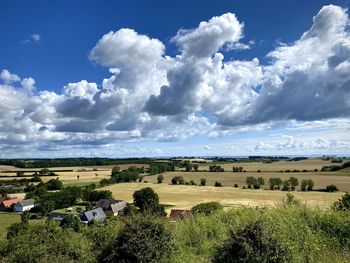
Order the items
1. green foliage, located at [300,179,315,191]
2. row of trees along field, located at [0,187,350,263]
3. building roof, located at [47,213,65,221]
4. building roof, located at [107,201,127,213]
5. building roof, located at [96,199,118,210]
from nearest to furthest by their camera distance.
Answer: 1. row of trees along field, located at [0,187,350,263]
2. building roof, located at [47,213,65,221]
3. building roof, located at [107,201,127,213]
4. building roof, located at [96,199,118,210]
5. green foliage, located at [300,179,315,191]

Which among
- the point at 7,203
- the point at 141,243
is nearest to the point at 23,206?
the point at 7,203

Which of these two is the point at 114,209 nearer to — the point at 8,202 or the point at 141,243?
the point at 8,202

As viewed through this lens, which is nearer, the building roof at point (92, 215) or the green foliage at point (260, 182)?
the building roof at point (92, 215)

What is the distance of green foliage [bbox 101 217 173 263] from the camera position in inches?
376

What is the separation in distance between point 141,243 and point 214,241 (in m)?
2.47

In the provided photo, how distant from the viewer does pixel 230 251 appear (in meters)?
8.30

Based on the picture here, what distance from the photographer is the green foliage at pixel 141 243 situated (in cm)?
955

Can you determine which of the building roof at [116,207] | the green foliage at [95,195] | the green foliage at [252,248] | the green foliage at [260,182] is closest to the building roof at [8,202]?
the green foliage at [95,195]

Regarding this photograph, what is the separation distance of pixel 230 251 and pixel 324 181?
98079mm

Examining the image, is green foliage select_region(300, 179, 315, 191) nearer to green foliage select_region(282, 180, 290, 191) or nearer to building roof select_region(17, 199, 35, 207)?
green foliage select_region(282, 180, 290, 191)

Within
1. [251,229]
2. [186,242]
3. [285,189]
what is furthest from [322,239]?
[285,189]

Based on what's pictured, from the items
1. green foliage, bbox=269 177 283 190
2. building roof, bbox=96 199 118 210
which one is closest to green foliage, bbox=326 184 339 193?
green foliage, bbox=269 177 283 190

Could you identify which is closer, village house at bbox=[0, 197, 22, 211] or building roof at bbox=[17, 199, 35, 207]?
building roof at bbox=[17, 199, 35, 207]

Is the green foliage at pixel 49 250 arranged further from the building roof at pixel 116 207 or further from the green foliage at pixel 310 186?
the green foliage at pixel 310 186
